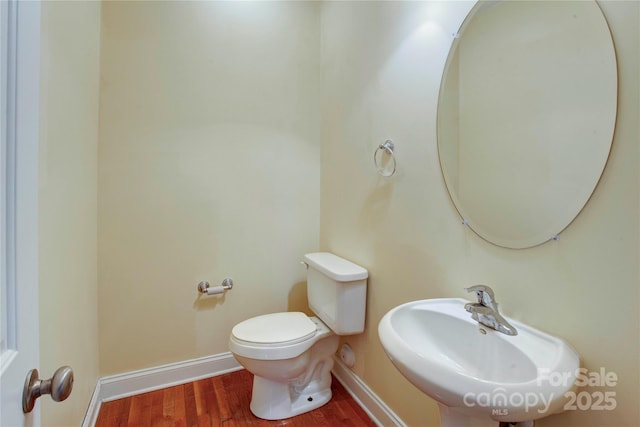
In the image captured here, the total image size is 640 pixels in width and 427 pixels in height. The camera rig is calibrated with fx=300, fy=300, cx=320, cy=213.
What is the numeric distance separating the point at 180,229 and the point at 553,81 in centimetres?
186

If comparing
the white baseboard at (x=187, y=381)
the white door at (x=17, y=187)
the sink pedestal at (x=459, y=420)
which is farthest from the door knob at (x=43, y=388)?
the white baseboard at (x=187, y=381)

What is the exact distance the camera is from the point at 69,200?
1148 millimetres

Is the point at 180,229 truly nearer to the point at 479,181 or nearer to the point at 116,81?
the point at 116,81

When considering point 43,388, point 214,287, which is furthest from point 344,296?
point 43,388

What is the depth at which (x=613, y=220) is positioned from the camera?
0.72 metres

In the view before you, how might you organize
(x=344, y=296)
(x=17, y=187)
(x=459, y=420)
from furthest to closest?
(x=344, y=296) → (x=459, y=420) → (x=17, y=187)

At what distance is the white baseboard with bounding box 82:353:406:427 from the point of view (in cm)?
151

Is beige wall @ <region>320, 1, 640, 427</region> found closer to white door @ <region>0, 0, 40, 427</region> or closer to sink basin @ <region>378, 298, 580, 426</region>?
sink basin @ <region>378, 298, 580, 426</region>

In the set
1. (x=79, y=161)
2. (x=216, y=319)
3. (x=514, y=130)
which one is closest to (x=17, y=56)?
(x=79, y=161)

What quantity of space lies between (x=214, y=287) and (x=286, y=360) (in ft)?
2.30

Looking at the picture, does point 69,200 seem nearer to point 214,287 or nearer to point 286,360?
point 214,287

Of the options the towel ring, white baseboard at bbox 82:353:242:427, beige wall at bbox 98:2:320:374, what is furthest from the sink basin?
white baseboard at bbox 82:353:242:427

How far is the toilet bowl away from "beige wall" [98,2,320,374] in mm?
463

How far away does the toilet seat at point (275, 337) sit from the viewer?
4.73 ft
